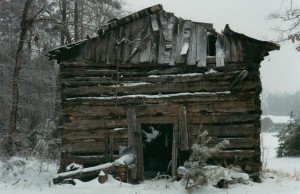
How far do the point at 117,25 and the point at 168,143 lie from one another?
548cm

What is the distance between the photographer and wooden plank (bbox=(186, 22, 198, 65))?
12.0m

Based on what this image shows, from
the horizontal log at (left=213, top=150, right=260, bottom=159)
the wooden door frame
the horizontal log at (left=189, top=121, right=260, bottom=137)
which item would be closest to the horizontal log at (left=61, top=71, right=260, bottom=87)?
the wooden door frame

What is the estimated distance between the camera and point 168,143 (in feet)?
52.2

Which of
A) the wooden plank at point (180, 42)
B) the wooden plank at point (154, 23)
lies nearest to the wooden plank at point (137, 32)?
the wooden plank at point (154, 23)

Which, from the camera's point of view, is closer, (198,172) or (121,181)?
(198,172)

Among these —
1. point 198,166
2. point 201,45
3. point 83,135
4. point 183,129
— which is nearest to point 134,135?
point 183,129

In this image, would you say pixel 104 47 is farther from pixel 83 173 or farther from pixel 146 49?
pixel 83 173

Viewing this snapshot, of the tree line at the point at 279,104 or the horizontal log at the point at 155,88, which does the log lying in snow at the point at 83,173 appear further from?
the tree line at the point at 279,104

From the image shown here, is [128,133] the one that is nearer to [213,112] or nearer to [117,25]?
[213,112]

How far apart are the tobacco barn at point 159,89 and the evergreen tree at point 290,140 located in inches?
545

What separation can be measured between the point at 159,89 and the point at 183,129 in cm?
138

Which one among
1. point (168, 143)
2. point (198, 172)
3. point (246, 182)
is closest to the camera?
point (198, 172)

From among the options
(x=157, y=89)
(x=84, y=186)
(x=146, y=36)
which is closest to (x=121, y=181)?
(x=84, y=186)

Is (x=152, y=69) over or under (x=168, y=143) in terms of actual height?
over
